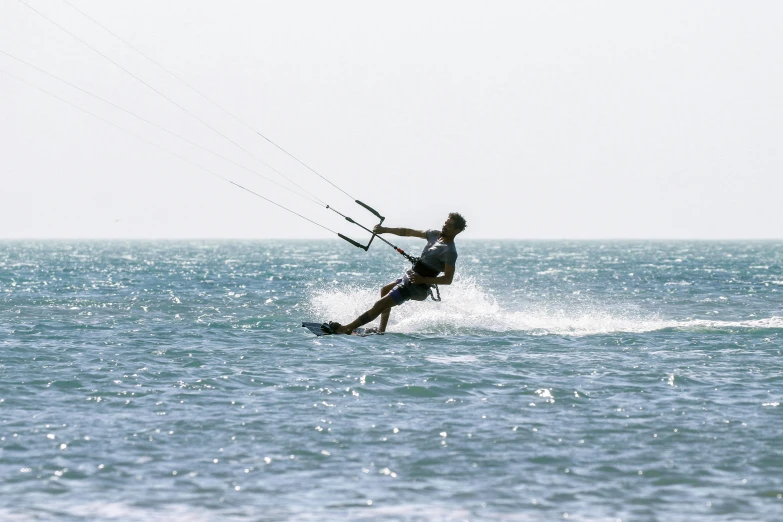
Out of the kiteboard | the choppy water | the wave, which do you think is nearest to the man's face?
the choppy water

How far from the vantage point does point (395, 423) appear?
33.2 feet

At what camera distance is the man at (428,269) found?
16719 millimetres

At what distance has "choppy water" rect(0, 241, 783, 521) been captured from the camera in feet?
24.9

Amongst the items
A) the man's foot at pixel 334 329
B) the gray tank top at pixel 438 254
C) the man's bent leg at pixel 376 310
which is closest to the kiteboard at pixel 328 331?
the man's foot at pixel 334 329

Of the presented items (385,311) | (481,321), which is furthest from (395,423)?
(481,321)

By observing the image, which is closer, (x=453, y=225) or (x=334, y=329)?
(x=453, y=225)

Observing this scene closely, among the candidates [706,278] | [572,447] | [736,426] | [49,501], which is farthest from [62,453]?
[706,278]

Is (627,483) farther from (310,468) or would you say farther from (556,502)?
(310,468)

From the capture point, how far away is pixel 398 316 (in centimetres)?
2102

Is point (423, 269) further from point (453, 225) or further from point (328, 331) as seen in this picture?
point (328, 331)

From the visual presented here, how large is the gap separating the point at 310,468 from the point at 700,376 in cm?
667

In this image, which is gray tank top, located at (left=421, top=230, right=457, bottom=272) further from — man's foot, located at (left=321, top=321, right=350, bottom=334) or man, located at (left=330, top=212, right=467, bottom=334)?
man's foot, located at (left=321, top=321, right=350, bottom=334)

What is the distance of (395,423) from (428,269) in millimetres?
6998

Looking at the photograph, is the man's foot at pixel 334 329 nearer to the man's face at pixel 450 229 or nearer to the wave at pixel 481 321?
the wave at pixel 481 321
